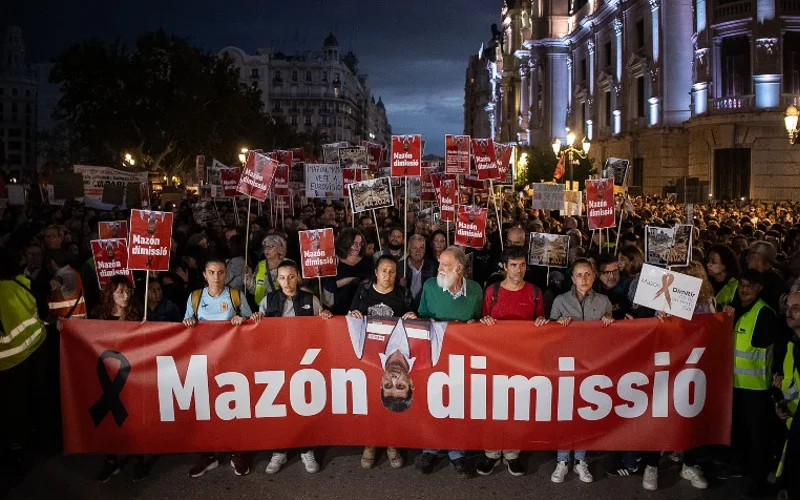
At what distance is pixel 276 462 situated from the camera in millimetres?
6355

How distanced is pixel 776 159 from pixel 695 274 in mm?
27247

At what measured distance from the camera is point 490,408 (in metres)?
6.27

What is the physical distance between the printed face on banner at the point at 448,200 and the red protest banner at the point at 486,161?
1.69 ft

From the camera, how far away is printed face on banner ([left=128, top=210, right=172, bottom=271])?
658cm

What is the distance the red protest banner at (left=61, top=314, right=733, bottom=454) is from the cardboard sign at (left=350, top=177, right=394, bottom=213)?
4.26m

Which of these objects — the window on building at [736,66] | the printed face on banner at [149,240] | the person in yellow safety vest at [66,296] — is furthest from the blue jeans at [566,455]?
the window on building at [736,66]

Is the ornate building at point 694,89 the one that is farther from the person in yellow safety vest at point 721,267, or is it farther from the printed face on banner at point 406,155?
the person in yellow safety vest at point 721,267

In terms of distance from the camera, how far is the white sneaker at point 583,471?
6.13m

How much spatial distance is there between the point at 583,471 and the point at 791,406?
167cm

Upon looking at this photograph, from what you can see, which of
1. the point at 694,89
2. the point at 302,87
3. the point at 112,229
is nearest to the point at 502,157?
the point at 112,229

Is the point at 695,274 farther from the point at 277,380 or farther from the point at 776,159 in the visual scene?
the point at 776,159

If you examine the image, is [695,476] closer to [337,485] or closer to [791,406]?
[791,406]

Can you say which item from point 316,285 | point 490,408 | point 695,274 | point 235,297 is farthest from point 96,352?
point 695,274

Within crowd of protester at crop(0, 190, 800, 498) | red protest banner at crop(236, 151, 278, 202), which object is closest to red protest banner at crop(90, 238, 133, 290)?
crowd of protester at crop(0, 190, 800, 498)
